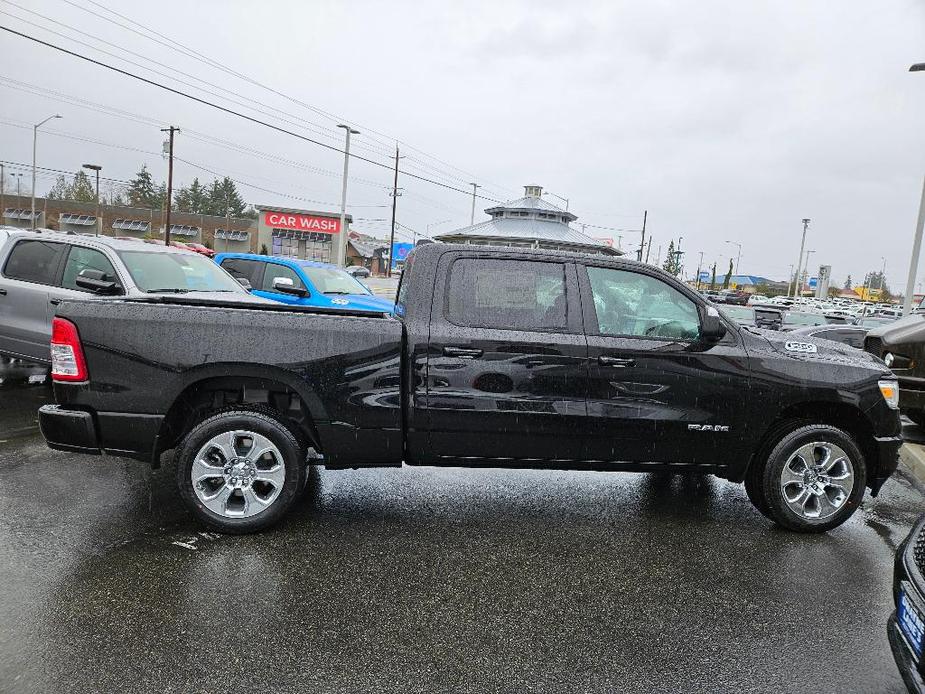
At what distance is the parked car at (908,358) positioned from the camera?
7578mm

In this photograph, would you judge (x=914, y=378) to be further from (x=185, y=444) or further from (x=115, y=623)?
(x=115, y=623)

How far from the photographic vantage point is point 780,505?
461cm

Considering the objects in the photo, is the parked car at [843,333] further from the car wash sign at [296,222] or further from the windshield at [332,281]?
the car wash sign at [296,222]

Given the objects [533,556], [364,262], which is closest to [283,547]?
[533,556]

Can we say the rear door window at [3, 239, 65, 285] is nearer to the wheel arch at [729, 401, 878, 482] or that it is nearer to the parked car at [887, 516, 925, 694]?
the wheel arch at [729, 401, 878, 482]

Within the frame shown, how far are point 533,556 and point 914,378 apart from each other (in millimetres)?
5987

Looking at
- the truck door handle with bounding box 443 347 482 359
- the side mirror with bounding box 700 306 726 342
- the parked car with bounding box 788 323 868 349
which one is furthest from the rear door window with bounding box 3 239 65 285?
the parked car with bounding box 788 323 868 349

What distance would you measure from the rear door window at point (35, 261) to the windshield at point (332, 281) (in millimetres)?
4304

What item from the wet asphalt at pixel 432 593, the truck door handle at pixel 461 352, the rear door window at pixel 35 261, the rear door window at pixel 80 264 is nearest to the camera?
the wet asphalt at pixel 432 593

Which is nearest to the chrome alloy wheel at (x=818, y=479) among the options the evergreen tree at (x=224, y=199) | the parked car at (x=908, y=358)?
the parked car at (x=908, y=358)

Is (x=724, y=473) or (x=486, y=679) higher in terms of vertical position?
(x=724, y=473)

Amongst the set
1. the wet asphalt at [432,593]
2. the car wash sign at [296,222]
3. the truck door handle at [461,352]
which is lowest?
the wet asphalt at [432,593]

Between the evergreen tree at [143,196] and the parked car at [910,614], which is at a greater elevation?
the evergreen tree at [143,196]

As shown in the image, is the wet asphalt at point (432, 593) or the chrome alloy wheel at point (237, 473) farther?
the chrome alloy wheel at point (237, 473)
